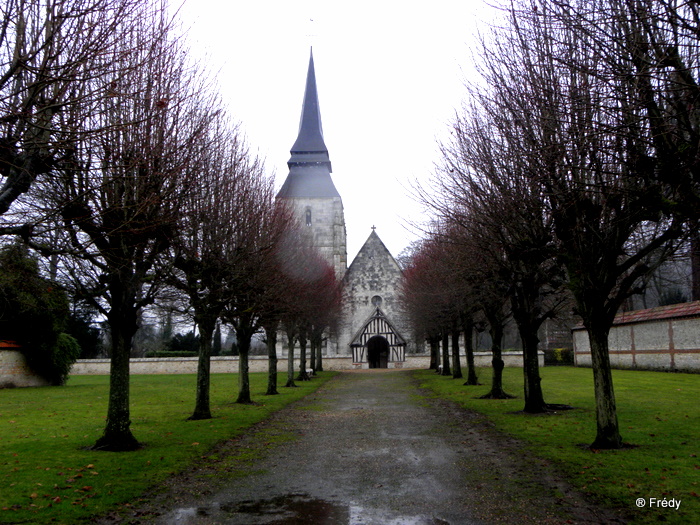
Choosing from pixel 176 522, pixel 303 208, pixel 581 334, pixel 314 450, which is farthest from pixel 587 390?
pixel 303 208

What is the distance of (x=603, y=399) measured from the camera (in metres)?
9.37

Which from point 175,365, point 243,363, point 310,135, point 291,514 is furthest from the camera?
point 310,135

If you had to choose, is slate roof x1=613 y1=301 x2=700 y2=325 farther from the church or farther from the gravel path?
the church

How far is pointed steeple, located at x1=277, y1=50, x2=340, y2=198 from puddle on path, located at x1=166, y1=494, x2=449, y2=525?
5366cm

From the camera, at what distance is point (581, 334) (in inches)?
1572

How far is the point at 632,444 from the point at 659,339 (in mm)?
23250

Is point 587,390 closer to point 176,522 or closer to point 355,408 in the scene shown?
point 355,408

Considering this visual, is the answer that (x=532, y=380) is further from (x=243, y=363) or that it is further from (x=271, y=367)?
(x=271, y=367)

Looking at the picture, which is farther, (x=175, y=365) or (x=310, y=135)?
(x=310, y=135)

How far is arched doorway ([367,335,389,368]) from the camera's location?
50969mm

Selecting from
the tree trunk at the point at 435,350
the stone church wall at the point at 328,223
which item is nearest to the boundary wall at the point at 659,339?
the tree trunk at the point at 435,350

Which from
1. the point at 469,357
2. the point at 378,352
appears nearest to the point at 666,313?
the point at 469,357

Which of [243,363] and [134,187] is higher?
[134,187]

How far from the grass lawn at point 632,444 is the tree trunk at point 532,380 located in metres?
0.44
